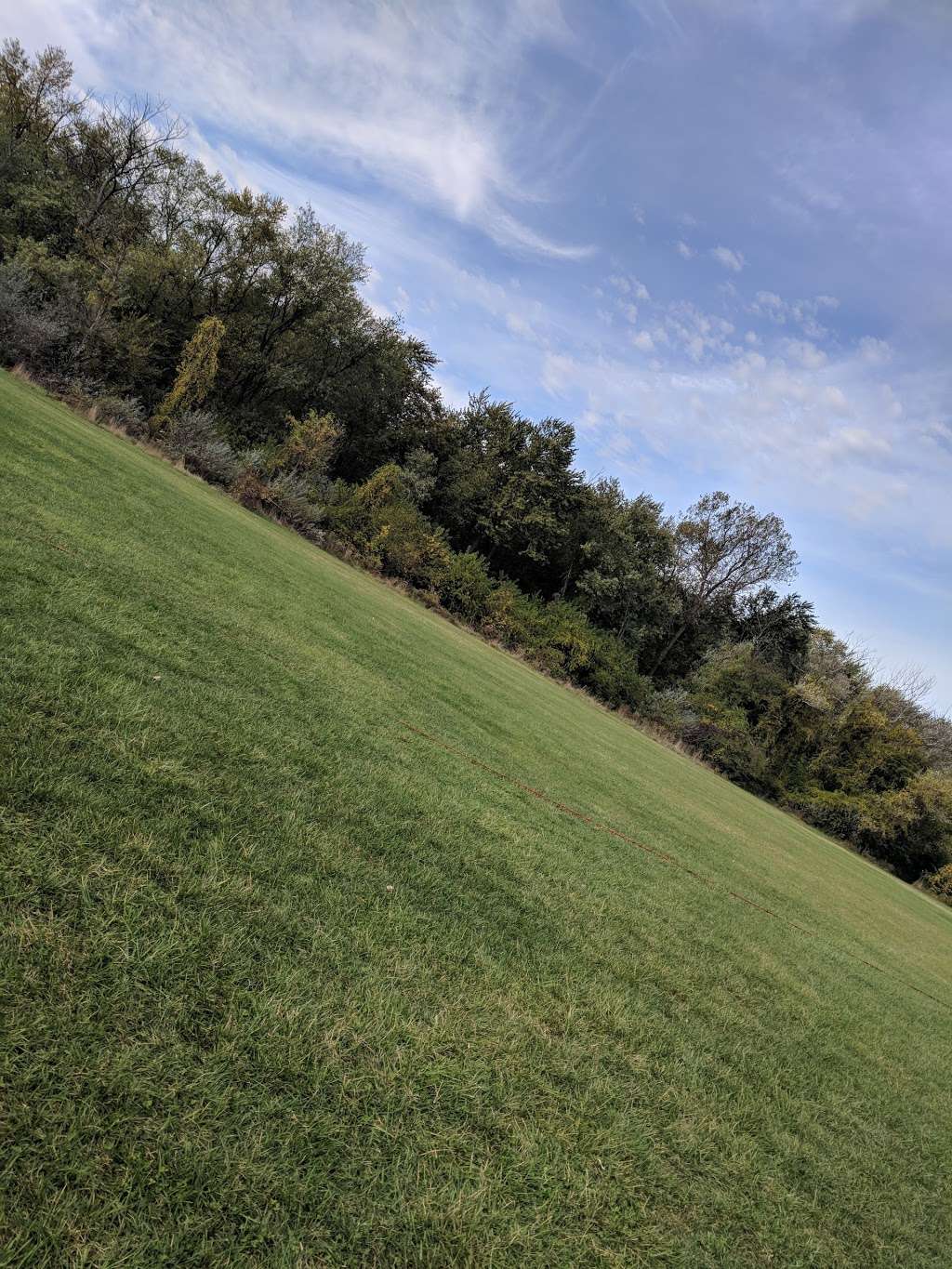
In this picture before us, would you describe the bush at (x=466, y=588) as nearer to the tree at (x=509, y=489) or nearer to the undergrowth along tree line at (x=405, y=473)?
the undergrowth along tree line at (x=405, y=473)

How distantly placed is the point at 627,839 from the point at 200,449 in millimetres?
19613

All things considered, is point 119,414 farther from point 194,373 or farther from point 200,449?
point 194,373

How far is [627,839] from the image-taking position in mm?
5789

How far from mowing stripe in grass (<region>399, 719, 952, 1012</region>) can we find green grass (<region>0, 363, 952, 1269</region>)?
12.4 inches

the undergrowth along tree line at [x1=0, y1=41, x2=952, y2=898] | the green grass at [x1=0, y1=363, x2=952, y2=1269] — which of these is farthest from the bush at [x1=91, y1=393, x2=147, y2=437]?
the green grass at [x1=0, y1=363, x2=952, y2=1269]

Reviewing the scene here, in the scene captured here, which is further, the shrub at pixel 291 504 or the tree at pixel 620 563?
the tree at pixel 620 563

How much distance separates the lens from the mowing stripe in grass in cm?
539

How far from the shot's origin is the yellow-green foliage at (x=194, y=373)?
19866mm

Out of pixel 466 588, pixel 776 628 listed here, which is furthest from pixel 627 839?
pixel 776 628

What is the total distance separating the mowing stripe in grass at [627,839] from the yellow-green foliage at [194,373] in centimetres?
1940

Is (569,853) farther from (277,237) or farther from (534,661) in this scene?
(277,237)

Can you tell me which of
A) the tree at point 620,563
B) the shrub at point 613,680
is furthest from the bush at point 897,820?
the tree at point 620,563

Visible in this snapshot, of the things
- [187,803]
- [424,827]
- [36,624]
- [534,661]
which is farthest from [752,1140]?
[534,661]

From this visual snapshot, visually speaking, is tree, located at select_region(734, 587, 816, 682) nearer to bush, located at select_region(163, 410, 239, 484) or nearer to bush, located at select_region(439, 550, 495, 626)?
bush, located at select_region(439, 550, 495, 626)
